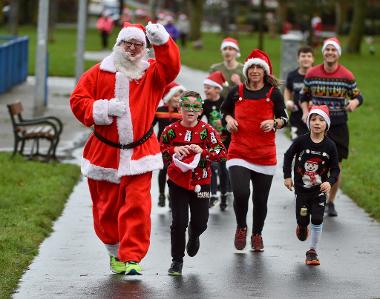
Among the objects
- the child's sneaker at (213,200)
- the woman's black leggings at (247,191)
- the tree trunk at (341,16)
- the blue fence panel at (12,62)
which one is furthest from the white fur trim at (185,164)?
the tree trunk at (341,16)

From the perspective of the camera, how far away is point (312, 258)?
10062 millimetres

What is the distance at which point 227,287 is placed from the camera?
911 cm

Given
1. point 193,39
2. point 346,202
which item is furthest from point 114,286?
point 193,39

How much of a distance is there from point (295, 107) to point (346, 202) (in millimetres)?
1348

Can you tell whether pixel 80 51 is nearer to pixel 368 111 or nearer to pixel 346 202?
pixel 368 111

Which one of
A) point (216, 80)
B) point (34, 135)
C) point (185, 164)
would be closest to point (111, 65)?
point (185, 164)

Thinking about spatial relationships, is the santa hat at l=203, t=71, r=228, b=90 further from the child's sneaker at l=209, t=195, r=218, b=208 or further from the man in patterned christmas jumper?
the child's sneaker at l=209, t=195, r=218, b=208

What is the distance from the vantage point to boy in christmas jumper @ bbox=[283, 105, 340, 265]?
1022 cm

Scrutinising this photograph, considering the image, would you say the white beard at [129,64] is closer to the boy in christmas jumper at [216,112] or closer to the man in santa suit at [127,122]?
the man in santa suit at [127,122]

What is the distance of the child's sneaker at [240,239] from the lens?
10.7 meters

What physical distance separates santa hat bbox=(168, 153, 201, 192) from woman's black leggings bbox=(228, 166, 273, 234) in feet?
3.80

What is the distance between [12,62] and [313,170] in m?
20.0

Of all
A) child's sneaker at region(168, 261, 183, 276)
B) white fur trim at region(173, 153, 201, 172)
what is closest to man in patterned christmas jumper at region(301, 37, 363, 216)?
white fur trim at region(173, 153, 201, 172)

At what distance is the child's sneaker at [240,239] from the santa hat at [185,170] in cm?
128
